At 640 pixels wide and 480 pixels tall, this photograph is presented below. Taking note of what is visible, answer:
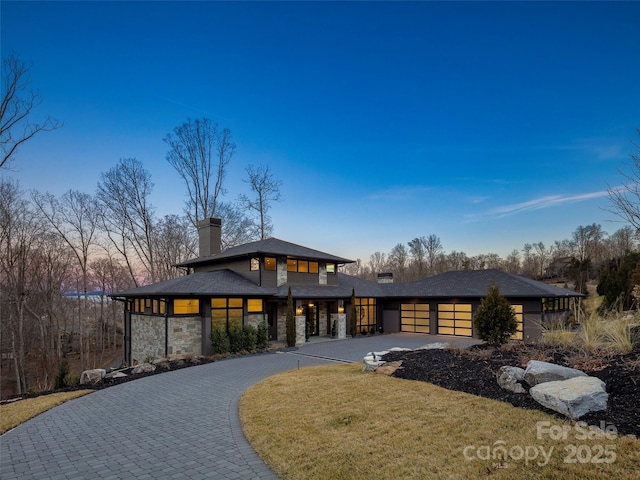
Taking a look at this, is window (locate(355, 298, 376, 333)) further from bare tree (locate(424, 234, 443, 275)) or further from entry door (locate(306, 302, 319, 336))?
bare tree (locate(424, 234, 443, 275))

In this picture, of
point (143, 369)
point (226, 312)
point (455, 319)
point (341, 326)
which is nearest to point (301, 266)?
→ point (341, 326)

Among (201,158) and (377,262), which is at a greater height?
(201,158)

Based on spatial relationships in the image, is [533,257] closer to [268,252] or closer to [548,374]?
[268,252]

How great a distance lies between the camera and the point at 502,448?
13.5ft

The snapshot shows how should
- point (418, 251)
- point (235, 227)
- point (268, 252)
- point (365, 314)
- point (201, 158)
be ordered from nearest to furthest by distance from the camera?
point (268, 252) < point (365, 314) < point (201, 158) < point (235, 227) < point (418, 251)

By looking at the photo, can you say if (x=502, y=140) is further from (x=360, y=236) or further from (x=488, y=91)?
(x=360, y=236)

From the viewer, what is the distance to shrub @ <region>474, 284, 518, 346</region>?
9.89 m

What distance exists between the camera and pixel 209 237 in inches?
A: 859

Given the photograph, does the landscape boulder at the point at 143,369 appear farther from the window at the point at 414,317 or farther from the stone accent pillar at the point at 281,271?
the window at the point at 414,317

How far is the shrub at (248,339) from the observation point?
1539 centimetres

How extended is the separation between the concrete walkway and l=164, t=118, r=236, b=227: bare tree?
58.1 feet

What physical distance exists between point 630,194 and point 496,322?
465cm

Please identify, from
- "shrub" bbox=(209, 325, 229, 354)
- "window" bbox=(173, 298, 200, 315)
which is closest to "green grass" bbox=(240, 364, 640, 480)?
"shrub" bbox=(209, 325, 229, 354)

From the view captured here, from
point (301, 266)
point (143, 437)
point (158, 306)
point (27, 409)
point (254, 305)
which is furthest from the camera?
point (301, 266)
